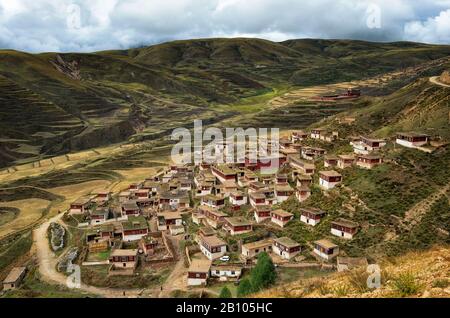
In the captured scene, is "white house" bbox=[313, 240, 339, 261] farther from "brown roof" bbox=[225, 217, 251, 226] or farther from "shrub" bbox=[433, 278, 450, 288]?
"shrub" bbox=[433, 278, 450, 288]

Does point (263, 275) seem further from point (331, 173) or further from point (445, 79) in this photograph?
point (445, 79)

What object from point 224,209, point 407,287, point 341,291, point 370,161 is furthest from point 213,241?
point 407,287

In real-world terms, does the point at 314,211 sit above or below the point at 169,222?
above

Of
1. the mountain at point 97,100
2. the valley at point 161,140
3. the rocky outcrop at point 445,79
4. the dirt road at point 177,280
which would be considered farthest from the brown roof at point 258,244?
the mountain at point 97,100

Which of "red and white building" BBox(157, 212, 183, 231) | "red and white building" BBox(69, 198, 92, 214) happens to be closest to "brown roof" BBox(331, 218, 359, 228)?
"red and white building" BBox(157, 212, 183, 231)
